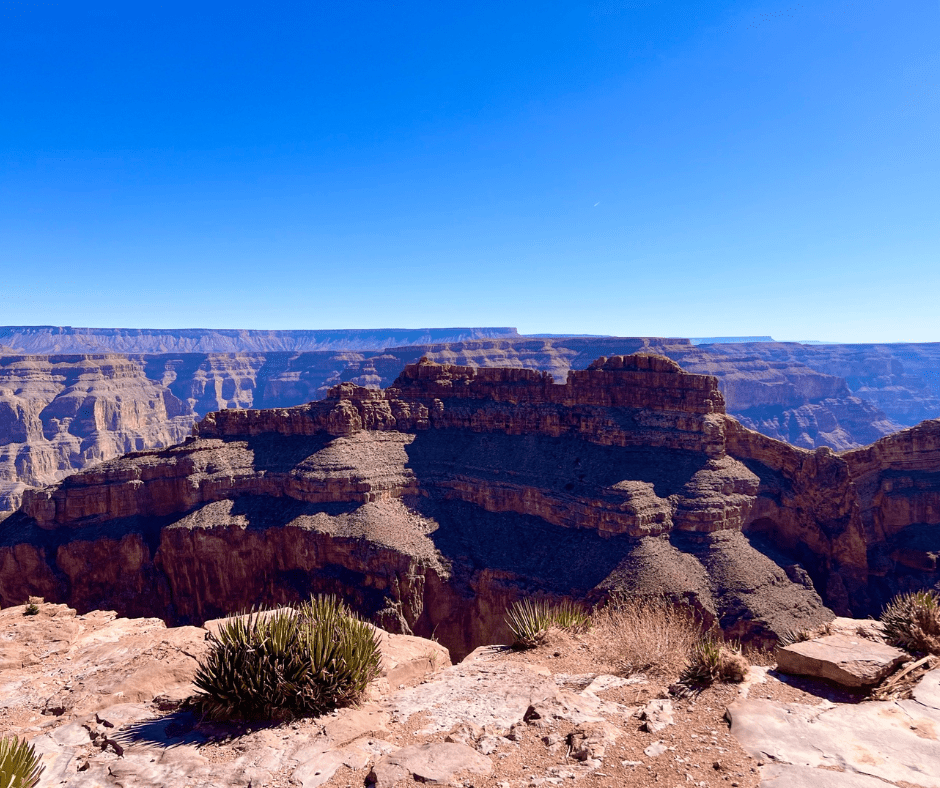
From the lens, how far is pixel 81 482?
50562 mm

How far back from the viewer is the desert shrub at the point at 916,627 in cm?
1127

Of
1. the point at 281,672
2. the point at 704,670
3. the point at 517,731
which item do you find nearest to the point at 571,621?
the point at 704,670

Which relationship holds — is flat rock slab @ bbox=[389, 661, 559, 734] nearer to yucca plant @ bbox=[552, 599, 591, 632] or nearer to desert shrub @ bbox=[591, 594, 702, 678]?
desert shrub @ bbox=[591, 594, 702, 678]

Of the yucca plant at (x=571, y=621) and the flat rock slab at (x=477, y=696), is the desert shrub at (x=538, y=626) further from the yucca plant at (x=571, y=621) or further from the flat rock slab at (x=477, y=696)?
the flat rock slab at (x=477, y=696)

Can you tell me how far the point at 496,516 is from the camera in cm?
4966

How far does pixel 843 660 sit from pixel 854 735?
2.50m

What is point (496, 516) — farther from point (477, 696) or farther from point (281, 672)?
point (281, 672)

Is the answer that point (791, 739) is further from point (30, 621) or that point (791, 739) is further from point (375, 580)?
point (375, 580)

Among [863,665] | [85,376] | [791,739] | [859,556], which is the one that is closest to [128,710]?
[791,739]

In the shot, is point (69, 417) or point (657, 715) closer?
point (657, 715)

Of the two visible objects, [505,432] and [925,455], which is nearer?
[925,455]

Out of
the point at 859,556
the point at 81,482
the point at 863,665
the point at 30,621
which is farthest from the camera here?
the point at 81,482

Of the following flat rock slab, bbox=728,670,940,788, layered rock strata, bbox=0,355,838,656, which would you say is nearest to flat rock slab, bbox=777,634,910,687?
flat rock slab, bbox=728,670,940,788

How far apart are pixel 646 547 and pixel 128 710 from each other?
121ft
